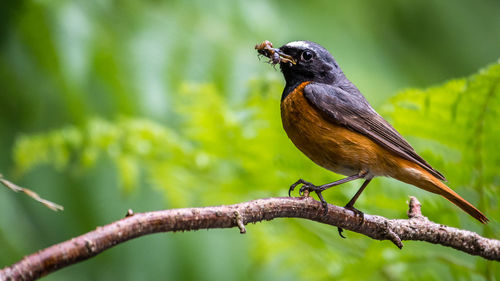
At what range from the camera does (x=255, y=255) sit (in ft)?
14.1

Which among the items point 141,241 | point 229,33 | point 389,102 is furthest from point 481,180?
point 141,241

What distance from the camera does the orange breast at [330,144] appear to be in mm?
2793

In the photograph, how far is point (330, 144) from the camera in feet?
9.18

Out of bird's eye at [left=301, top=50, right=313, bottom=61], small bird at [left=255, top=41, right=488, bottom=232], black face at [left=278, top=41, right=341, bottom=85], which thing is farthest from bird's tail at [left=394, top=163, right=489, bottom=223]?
bird's eye at [left=301, top=50, right=313, bottom=61]

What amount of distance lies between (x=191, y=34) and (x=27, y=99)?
4.47 feet

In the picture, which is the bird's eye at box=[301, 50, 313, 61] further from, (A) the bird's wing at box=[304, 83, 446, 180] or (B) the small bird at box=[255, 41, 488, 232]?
(A) the bird's wing at box=[304, 83, 446, 180]

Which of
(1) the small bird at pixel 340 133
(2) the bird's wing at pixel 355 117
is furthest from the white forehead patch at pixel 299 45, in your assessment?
(2) the bird's wing at pixel 355 117

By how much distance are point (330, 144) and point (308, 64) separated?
0.54 metres

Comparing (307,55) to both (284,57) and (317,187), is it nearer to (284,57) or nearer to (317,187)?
(284,57)

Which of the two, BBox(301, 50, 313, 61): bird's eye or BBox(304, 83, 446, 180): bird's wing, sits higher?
BBox(301, 50, 313, 61): bird's eye

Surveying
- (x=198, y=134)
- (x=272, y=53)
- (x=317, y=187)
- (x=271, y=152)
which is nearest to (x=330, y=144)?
(x=317, y=187)

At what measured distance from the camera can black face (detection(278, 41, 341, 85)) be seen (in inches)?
122

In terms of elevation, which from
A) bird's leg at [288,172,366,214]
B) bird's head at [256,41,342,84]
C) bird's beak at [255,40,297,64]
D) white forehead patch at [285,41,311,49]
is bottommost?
bird's leg at [288,172,366,214]

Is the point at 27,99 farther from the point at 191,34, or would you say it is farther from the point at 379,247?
the point at 379,247
